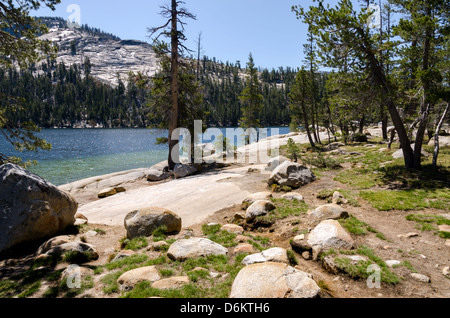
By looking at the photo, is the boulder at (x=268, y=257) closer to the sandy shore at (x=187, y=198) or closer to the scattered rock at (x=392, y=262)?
the scattered rock at (x=392, y=262)

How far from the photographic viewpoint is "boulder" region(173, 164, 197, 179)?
21.8 metres

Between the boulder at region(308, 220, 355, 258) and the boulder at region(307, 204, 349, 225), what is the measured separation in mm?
862

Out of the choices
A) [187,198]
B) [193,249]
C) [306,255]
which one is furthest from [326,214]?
[187,198]

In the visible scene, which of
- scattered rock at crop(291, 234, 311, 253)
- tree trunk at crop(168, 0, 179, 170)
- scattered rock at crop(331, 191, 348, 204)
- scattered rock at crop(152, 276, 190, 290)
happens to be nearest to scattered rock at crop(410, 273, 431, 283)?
scattered rock at crop(291, 234, 311, 253)

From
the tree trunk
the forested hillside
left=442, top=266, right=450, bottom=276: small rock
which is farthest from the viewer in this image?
the forested hillside

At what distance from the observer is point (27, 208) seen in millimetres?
8789

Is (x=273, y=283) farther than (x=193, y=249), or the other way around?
(x=193, y=249)

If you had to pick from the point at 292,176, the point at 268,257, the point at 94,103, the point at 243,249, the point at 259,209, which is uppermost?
the point at 94,103

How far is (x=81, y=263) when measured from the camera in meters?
7.24

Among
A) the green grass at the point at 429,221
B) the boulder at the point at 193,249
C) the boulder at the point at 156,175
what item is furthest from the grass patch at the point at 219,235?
the boulder at the point at 156,175

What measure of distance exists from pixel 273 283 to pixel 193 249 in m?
2.90

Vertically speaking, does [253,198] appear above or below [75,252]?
above

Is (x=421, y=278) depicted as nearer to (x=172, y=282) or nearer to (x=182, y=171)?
(x=172, y=282)

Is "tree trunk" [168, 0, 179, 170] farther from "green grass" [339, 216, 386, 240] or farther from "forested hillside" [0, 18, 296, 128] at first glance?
"forested hillside" [0, 18, 296, 128]
